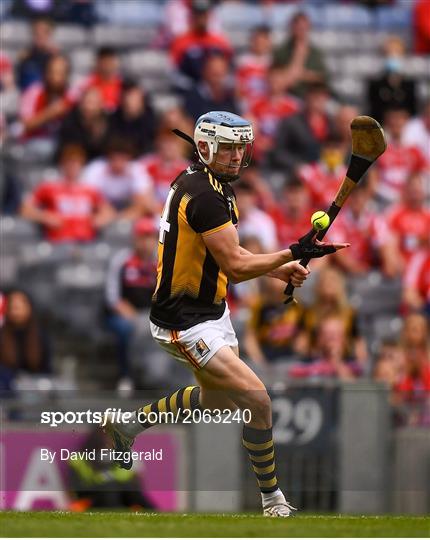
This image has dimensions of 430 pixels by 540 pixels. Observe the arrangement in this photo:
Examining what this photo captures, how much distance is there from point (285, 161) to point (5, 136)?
2795 millimetres

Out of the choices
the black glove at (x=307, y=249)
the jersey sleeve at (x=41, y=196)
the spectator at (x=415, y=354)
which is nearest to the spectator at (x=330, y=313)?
the spectator at (x=415, y=354)

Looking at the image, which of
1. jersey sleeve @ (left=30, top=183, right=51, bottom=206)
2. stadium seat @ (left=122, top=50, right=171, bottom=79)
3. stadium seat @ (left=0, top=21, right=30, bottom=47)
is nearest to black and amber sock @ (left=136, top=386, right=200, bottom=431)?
jersey sleeve @ (left=30, top=183, right=51, bottom=206)

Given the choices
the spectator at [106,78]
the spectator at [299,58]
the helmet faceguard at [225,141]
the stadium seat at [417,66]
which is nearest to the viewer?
the helmet faceguard at [225,141]

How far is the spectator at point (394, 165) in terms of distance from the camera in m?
14.7

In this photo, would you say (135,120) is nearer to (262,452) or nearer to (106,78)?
(106,78)

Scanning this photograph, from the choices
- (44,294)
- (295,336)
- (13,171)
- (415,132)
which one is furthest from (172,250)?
(415,132)

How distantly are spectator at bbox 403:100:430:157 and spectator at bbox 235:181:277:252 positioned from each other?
232 cm

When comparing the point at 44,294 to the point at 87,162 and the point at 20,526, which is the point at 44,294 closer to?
the point at 87,162

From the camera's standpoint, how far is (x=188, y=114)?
1464cm

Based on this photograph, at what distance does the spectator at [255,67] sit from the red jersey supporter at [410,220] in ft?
6.43

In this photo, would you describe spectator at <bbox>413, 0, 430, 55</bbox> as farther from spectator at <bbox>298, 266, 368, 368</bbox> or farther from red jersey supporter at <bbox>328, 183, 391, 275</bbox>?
spectator at <bbox>298, 266, 368, 368</bbox>

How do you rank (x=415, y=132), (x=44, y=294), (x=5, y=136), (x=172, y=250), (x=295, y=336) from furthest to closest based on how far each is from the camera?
(x=415, y=132) < (x=5, y=136) < (x=44, y=294) < (x=295, y=336) < (x=172, y=250)

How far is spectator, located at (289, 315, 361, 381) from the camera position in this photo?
11.8 metres

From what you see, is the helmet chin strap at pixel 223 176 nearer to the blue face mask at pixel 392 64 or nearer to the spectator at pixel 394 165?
the spectator at pixel 394 165
